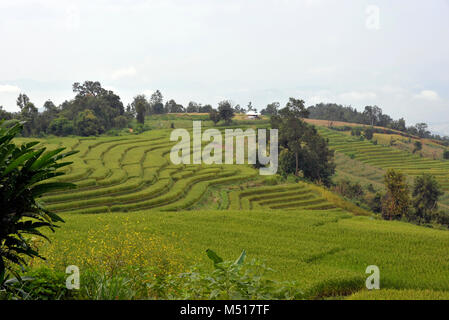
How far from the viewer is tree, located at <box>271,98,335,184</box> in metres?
38.8

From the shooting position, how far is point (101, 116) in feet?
186

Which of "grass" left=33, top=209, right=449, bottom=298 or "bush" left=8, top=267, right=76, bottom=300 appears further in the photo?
A: "grass" left=33, top=209, right=449, bottom=298

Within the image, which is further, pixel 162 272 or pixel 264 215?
pixel 264 215

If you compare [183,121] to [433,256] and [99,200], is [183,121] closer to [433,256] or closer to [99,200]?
[99,200]

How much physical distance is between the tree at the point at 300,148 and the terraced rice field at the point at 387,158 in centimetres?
1373

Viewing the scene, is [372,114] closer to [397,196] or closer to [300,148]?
[300,148]

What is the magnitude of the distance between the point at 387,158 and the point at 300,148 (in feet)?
82.1

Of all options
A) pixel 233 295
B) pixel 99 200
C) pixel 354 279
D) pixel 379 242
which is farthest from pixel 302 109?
pixel 233 295

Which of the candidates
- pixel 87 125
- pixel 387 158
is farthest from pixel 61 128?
pixel 387 158

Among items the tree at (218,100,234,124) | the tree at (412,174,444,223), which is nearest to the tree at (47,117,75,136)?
the tree at (218,100,234,124)

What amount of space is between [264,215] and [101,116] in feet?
158

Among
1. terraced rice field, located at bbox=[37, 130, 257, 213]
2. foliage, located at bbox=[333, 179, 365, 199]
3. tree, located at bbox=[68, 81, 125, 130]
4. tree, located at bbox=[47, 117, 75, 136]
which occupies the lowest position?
foliage, located at bbox=[333, 179, 365, 199]

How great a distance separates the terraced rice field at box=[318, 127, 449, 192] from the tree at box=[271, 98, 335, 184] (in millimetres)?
13733

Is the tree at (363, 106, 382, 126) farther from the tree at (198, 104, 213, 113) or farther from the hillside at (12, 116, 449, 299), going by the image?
the hillside at (12, 116, 449, 299)
